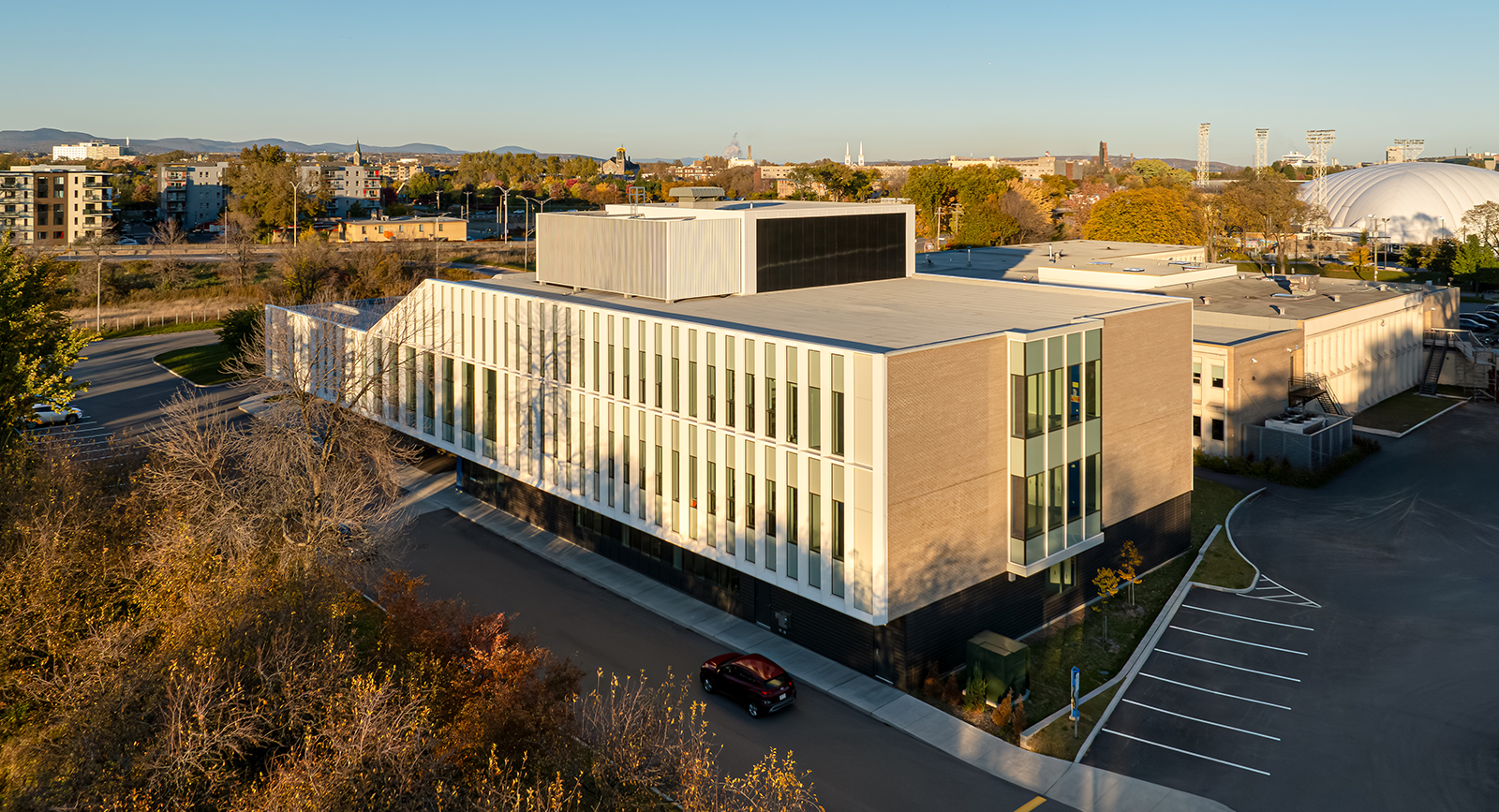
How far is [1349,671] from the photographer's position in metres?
27.6

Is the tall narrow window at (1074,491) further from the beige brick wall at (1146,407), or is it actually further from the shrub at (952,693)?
the shrub at (952,693)

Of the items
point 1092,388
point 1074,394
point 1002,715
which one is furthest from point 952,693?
point 1092,388

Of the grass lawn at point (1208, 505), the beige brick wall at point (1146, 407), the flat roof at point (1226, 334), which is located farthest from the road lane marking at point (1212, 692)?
the flat roof at point (1226, 334)

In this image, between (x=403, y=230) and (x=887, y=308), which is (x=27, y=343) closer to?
(x=887, y=308)

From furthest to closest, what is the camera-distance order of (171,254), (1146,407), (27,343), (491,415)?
(171,254) < (491,415) < (1146,407) < (27,343)

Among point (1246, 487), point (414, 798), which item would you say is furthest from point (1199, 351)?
point (414, 798)

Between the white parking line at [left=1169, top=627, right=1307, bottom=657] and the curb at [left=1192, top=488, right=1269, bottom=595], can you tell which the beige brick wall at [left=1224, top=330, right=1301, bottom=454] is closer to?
the curb at [left=1192, top=488, right=1269, bottom=595]

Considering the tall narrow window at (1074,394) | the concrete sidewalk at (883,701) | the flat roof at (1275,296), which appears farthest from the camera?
the flat roof at (1275,296)

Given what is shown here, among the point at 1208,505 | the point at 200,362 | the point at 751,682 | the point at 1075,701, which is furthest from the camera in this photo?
the point at 200,362

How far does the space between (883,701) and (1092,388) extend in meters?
11.4

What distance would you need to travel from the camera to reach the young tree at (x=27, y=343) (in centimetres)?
3195

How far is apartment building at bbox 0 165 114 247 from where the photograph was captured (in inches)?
4970

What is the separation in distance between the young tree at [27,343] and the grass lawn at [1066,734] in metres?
31.9

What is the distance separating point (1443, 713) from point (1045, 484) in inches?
432
